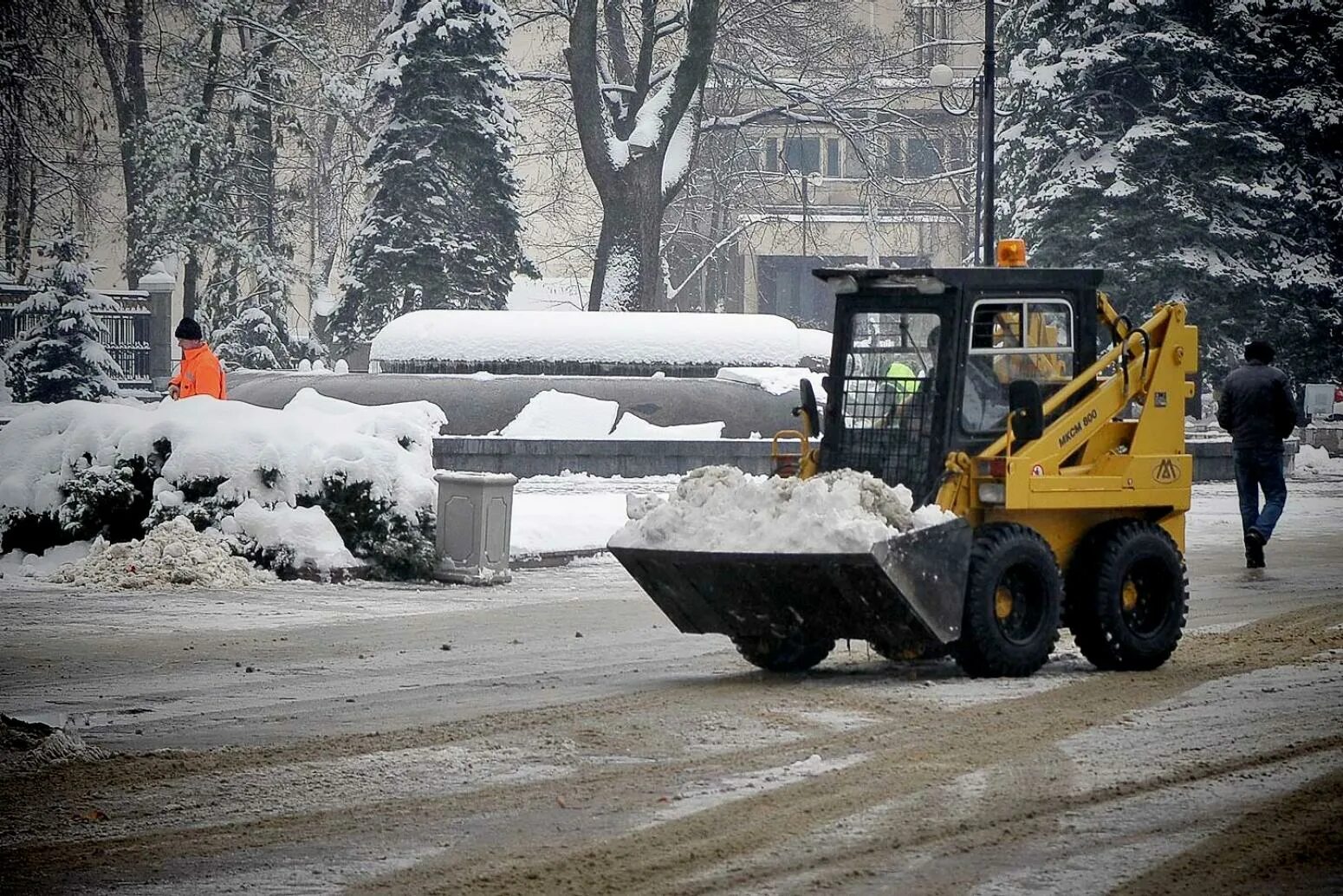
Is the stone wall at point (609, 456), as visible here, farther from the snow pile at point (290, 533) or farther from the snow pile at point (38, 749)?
the snow pile at point (38, 749)

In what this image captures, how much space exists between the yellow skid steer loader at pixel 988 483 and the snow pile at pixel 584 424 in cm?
1441

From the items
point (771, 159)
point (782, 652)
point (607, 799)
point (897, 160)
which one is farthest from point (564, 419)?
point (771, 159)

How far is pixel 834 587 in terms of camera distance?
10.4 meters

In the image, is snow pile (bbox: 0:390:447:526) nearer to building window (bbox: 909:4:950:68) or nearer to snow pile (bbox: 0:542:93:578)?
snow pile (bbox: 0:542:93:578)

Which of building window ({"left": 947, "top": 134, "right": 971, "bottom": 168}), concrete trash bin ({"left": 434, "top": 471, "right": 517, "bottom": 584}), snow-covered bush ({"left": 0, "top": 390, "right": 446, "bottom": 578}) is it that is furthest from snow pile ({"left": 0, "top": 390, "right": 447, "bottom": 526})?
building window ({"left": 947, "top": 134, "right": 971, "bottom": 168})

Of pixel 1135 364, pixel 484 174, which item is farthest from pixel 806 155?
pixel 1135 364

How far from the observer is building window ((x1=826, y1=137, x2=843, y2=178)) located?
73.5 meters

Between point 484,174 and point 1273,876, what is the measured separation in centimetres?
3893

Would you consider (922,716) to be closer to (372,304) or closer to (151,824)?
(151,824)

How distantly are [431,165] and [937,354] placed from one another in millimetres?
32865

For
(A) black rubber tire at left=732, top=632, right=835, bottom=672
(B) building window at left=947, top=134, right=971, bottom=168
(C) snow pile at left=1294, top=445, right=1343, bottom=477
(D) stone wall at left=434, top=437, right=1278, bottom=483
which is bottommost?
(A) black rubber tire at left=732, top=632, right=835, bottom=672

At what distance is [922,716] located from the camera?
962 cm

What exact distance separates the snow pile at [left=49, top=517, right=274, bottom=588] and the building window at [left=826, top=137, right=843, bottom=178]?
58.1m

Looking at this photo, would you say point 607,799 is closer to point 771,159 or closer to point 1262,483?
point 1262,483
